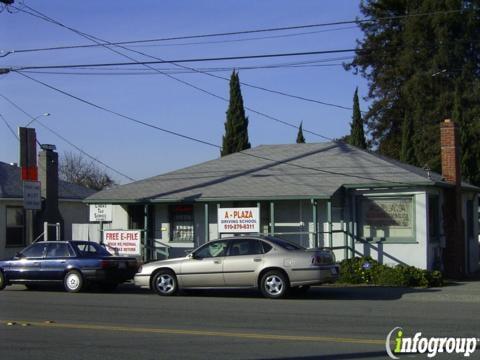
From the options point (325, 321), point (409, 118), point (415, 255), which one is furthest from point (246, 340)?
point (409, 118)

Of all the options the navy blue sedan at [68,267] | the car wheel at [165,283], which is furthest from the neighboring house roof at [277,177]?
the car wheel at [165,283]

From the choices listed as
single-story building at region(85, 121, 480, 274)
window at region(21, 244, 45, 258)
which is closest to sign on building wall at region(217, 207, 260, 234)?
single-story building at region(85, 121, 480, 274)

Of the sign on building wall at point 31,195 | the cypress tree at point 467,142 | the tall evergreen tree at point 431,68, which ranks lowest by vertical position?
the sign on building wall at point 31,195

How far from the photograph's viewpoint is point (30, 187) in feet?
75.5

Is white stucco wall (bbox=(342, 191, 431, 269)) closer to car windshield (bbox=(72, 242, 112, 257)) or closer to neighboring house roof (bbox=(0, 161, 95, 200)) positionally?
car windshield (bbox=(72, 242, 112, 257))

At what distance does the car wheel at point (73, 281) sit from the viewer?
749 inches

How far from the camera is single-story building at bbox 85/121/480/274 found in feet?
73.5

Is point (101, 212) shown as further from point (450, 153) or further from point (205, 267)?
point (450, 153)

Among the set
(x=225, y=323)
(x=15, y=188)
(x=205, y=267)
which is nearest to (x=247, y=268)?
(x=205, y=267)

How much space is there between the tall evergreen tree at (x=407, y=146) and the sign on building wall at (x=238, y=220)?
2380 centimetres

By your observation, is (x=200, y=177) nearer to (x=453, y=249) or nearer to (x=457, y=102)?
(x=453, y=249)

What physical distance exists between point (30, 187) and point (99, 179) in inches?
1911

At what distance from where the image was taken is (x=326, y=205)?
76.7 ft

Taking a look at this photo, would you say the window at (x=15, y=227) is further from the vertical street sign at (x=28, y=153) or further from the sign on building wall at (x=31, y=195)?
the sign on building wall at (x=31, y=195)
